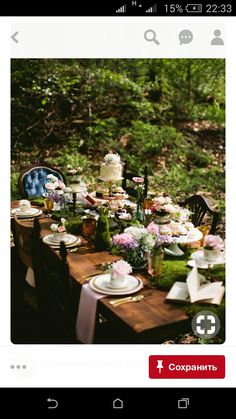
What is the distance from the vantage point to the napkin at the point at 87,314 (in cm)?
253

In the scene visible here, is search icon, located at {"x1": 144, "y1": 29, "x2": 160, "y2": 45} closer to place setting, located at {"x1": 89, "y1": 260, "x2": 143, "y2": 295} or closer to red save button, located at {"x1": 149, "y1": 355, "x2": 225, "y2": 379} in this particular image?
place setting, located at {"x1": 89, "y1": 260, "x2": 143, "y2": 295}

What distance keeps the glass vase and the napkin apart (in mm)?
394

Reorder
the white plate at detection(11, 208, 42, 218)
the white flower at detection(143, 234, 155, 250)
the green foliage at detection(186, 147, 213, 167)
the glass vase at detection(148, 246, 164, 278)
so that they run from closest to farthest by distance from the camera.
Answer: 1. the glass vase at detection(148, 246, 164, 278)
2. the white flower at detection(143, 234, 155, 250)
3. the white plate at detection(11, 208, 42, 218)
4. the green foliage at detection(186, 147, 213, 167)

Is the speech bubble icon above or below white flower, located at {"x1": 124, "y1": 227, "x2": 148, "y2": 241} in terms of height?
above

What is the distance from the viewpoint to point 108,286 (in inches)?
101

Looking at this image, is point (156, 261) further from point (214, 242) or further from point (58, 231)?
point (58, 231)

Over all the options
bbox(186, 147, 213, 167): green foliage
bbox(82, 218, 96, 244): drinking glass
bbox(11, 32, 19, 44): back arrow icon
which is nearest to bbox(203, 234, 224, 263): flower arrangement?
bbox(82, 218, 96, 244): drinking glass

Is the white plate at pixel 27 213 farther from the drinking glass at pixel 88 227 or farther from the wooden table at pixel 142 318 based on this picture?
the wooden table at pixel 142 318

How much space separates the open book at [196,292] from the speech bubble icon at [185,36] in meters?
1.12

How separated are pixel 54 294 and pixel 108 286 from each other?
0.40m

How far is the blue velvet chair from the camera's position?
5.16 m
